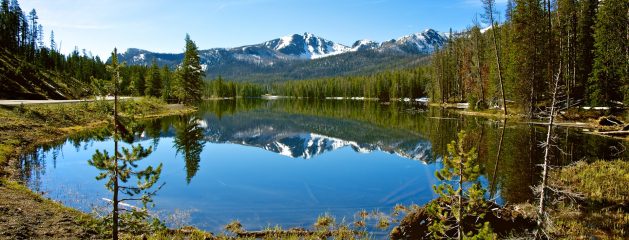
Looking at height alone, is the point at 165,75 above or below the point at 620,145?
above

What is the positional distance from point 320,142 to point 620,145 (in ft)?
89.8

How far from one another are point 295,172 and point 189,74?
220 ft

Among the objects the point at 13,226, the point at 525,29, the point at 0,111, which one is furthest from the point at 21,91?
the point at 525,29

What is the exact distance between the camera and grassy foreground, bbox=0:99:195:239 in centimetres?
1200

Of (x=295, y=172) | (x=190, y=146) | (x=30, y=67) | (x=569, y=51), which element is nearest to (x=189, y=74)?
(x=30, y=67)

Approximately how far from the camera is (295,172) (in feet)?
88.5

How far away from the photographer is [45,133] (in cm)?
3612

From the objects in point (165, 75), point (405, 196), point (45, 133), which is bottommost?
point (405, 196)

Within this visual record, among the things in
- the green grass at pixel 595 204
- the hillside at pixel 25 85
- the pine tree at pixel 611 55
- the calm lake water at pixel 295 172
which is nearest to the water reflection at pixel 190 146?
the calm lake water at pixel 295 172

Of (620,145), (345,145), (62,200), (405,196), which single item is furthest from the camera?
(345,145)

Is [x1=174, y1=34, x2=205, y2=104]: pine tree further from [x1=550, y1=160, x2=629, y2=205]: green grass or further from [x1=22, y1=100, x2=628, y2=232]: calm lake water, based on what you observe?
→ [x1=550, y1=160, x2=629, y2=205]: green grass

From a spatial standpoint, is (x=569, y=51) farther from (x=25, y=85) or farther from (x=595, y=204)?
(x=25, y=85)

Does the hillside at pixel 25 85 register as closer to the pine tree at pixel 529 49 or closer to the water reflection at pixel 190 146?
the water reflection at pixel 190 146

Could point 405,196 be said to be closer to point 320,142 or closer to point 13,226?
point 13,226
